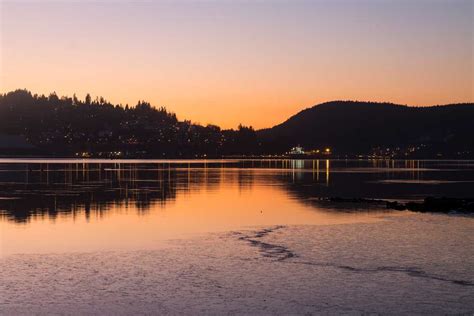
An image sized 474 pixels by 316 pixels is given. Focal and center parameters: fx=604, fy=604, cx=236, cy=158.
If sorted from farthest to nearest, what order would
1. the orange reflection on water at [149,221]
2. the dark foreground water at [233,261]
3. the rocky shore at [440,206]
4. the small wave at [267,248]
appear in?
the rocky shore at [440,206], the orange reflection on water at [149,221], the small wave at [267,248], the dark foreground water at [233,261]

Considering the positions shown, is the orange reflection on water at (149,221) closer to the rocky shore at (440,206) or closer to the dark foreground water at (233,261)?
the dark foreground water at (233,261)

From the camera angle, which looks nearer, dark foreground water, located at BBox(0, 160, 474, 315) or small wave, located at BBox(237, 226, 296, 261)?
dark foreground water, located at BBox(0, 160, 474, 315)

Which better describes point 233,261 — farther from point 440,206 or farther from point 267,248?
point 440,206

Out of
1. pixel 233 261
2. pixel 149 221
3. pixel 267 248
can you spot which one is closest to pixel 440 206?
pixel 149 221

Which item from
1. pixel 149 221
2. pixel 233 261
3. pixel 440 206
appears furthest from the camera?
pixel 440 206

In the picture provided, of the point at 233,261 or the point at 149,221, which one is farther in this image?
the point at 149,221

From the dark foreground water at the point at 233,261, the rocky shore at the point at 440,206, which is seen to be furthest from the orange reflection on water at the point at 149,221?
the rocky shore at the point at 440,206

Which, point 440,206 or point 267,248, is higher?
point 440,206

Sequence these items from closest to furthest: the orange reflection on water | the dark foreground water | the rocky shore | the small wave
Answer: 1. the dark foreground water
2. the small wave
3. the orange reflection on water
4. the rocky shore

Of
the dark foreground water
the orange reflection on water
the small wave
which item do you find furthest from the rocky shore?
the small wave

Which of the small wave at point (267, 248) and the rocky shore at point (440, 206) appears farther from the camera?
the rocky shore at point (440, 206)

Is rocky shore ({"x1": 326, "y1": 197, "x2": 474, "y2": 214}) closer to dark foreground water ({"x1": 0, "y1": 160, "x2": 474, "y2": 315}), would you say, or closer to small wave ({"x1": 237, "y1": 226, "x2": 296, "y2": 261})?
dark foreground water ({"x1": 0, "y1": 160, "x2": 474, "y2": 315})

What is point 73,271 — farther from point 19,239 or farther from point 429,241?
point 429,241

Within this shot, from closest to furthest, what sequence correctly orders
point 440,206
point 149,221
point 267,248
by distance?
1. point 267,248
2. point 149,221
3. point 440,206
